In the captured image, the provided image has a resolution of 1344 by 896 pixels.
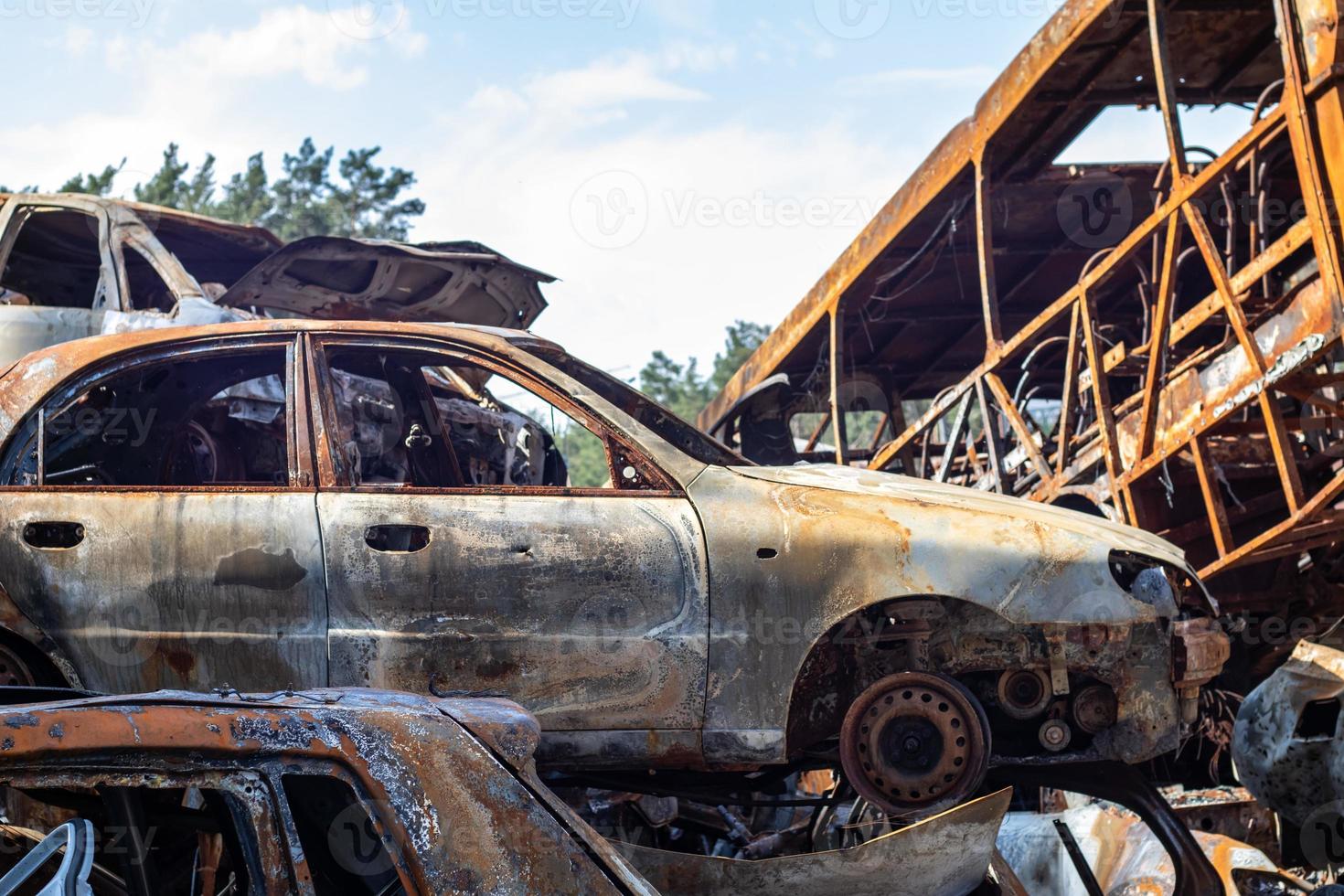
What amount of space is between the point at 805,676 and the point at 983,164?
175 inches

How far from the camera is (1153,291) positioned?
26.0 feet

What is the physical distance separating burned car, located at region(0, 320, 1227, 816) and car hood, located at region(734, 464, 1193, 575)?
0.02m

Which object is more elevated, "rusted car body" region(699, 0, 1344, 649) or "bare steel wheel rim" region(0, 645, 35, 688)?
"rusted car body" region(699, 0, 1344, 649)

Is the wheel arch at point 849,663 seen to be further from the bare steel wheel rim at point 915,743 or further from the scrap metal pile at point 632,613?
the bare steel wheel rim at point 915,743

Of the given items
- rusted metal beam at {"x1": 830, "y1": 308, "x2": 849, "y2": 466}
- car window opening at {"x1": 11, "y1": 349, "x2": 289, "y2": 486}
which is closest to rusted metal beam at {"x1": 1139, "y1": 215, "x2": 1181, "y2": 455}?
rusted metal beam at {"x1": 830, "y1": 308, "x2": 849, "y2": 466}

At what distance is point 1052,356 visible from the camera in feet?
34.2

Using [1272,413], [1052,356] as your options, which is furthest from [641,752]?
[1052,356]

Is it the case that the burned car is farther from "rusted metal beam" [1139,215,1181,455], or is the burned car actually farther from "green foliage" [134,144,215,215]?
"green foliage" [134,144,215,215]

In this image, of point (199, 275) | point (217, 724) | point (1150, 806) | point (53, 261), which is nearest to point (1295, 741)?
point (1150, 806)

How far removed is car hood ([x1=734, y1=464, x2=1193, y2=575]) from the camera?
4035 millimetres

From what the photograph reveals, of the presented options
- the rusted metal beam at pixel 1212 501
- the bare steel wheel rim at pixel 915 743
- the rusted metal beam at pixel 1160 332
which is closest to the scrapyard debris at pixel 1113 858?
the bare steel wheel rim at pixel 915 743

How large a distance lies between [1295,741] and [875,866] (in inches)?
101

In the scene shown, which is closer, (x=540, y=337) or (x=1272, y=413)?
(x=540, y=337)

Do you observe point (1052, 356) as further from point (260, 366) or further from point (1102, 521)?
point (260, 366)
